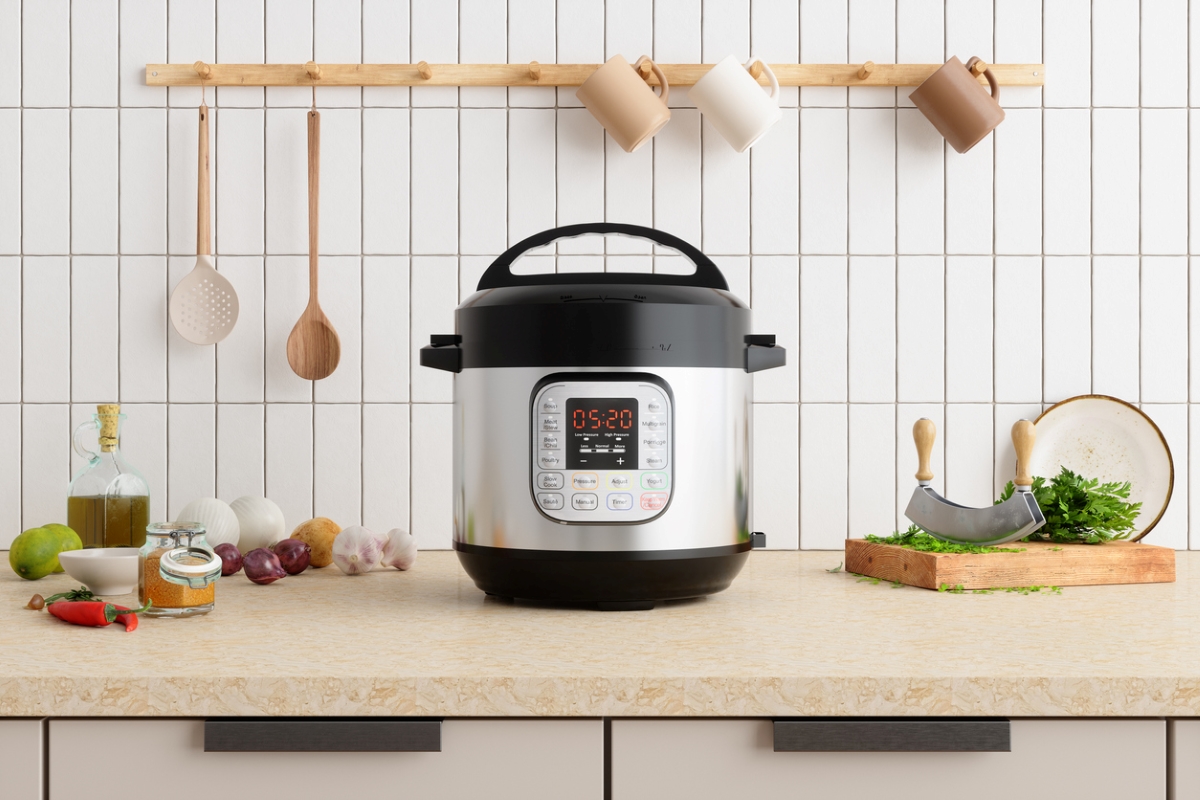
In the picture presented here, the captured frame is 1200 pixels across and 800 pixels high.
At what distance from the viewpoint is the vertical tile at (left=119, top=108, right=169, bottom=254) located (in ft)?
4.52

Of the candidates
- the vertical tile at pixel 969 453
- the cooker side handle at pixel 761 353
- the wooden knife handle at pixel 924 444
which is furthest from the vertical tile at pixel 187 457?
the vertical tile at pixel 969 453

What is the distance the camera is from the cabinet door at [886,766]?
0.68 meters

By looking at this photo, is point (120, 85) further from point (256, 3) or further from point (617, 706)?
point (617, 706)

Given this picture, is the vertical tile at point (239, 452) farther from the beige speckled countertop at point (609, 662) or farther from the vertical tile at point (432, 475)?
the beige speckled countertop at point (609, 662)

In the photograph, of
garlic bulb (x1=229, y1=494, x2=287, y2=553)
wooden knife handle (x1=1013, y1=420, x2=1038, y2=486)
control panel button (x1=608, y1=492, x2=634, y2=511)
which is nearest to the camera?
control panel button (x1=608, y1=492, x2=634, y2=511)

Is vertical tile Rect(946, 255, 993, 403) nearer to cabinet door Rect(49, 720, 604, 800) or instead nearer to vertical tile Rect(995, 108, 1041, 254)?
vertical tile Rect(995, 108, 1041, 254)

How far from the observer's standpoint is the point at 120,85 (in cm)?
138

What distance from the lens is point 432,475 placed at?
1390 millimetres

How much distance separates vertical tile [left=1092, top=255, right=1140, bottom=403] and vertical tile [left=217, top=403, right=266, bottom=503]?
49.0 inches

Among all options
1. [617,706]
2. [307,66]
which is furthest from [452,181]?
[617,706]

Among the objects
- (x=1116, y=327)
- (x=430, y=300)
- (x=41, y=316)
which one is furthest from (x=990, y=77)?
(x=41, y=316)

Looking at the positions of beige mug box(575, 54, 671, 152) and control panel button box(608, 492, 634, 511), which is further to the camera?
beige mug box(575, 54, 671, 152)

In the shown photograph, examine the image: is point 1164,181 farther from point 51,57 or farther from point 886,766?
point 51,57

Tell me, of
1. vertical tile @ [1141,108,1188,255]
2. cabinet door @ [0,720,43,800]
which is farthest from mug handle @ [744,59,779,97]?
cabinet door @ [0,720,43,800]
